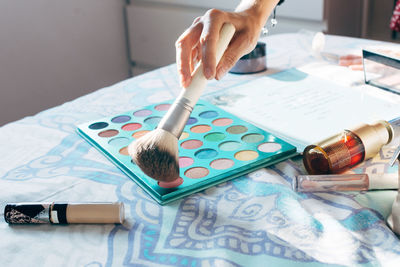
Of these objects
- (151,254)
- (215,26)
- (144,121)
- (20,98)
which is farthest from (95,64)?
(151,254)

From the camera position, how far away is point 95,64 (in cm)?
170

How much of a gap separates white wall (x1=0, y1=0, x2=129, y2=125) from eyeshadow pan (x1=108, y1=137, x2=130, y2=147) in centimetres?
100

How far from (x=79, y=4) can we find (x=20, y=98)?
404 millimetres

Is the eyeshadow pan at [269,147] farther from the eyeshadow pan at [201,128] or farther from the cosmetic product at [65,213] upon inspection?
the cosmetic product at [65,213]

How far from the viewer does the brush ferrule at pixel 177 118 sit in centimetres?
45

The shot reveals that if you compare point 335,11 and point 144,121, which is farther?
point 335,11

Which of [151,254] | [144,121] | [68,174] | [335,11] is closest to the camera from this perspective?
[151,254]

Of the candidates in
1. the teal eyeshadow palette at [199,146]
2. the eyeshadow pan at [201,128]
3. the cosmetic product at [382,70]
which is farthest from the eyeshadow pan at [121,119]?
the cosmetic product at [382,70]

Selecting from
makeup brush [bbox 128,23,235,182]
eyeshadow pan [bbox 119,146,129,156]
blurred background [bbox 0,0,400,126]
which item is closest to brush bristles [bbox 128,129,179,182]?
makeup brush [bbox 128,23,235,182]

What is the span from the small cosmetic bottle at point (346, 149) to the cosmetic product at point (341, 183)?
3cm

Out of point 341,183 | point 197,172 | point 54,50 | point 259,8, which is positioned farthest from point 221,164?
point 54,50

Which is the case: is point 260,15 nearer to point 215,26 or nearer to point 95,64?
point 215,26

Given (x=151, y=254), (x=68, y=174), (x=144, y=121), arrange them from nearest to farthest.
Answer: (x=151, y=254)
(x=68, y=174)
(x=144, y=121)

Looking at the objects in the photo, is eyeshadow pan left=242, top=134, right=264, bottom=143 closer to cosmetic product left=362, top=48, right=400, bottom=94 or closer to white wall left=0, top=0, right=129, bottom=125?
cosmetic product left=362, top=48, right=400, bottom=94
